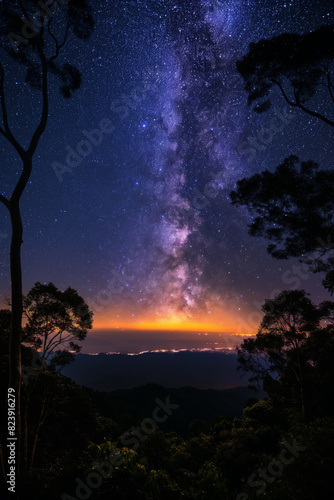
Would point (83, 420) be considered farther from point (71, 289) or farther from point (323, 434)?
point (323, 434)

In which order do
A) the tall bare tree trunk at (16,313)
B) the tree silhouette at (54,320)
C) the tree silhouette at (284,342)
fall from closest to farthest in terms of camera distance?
the tall bare tree trunk at (16,313) → the tree silhouette at (54,320) → the tree silhouette at (284,342)

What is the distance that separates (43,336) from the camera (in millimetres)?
11992

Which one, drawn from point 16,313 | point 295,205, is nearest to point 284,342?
point 295,205

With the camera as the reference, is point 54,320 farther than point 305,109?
Yes

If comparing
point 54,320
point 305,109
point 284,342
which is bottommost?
point 284,342

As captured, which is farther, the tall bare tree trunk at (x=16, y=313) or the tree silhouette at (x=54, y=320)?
the tree silhouette at (x=54, y=320)

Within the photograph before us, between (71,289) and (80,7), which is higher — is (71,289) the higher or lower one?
the lower one

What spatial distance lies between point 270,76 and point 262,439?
57.8ft

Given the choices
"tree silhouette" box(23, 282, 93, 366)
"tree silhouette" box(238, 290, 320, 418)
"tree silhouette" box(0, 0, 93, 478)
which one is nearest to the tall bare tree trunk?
"tree silhouette" box(0, 0, 93, 478)

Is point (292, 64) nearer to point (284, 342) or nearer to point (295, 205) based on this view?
point (295, 205)

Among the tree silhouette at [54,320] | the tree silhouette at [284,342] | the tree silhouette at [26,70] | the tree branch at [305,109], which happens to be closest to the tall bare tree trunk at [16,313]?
the tree silhouette at [26,70]

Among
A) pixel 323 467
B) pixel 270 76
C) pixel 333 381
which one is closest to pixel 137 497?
pixel 323 467

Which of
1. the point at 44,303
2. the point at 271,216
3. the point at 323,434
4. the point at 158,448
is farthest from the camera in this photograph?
the point at 158,448

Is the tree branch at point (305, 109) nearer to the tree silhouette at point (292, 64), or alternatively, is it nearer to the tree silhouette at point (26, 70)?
the tree silhouette at point (292, 64)
